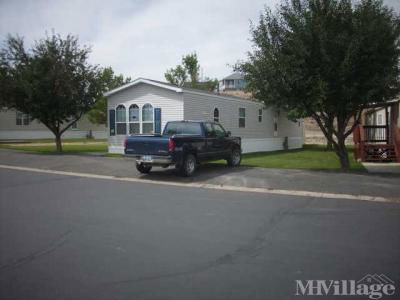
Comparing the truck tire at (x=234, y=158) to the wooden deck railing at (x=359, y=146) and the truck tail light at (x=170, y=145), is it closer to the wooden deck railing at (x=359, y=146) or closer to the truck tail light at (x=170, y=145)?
the truck tail light at (x=170, y=145)

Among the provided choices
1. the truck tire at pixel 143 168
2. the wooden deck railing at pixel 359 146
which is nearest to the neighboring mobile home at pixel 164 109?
the wooden deck railing at pixel 359 146

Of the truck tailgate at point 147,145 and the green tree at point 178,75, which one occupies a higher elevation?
the green tree at point 178,75

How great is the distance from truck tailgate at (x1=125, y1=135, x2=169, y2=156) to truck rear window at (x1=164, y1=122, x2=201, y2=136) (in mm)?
1972

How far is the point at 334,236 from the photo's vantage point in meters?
5.95

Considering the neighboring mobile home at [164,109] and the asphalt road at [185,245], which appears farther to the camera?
the neighboring mobile home at [164,109]

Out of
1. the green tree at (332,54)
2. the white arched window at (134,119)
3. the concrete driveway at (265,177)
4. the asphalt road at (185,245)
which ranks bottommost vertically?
the asphalt road at (185,245)

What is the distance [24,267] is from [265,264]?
300 cm

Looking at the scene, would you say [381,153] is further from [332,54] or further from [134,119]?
[134,119]

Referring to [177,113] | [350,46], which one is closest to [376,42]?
[350,46]

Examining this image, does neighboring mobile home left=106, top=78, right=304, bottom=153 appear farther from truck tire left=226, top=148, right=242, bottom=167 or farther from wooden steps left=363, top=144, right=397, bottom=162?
wooden steps left=363, top=144, right=397, bottom=162

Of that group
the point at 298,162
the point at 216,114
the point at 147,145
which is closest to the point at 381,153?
the point at 298,162

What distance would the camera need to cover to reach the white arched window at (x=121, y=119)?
69.7 ft

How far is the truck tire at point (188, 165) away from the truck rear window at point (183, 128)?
1.28 m

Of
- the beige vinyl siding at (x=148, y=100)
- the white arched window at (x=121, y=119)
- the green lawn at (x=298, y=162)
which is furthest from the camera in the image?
the white arched window at (x=121, y=119)
